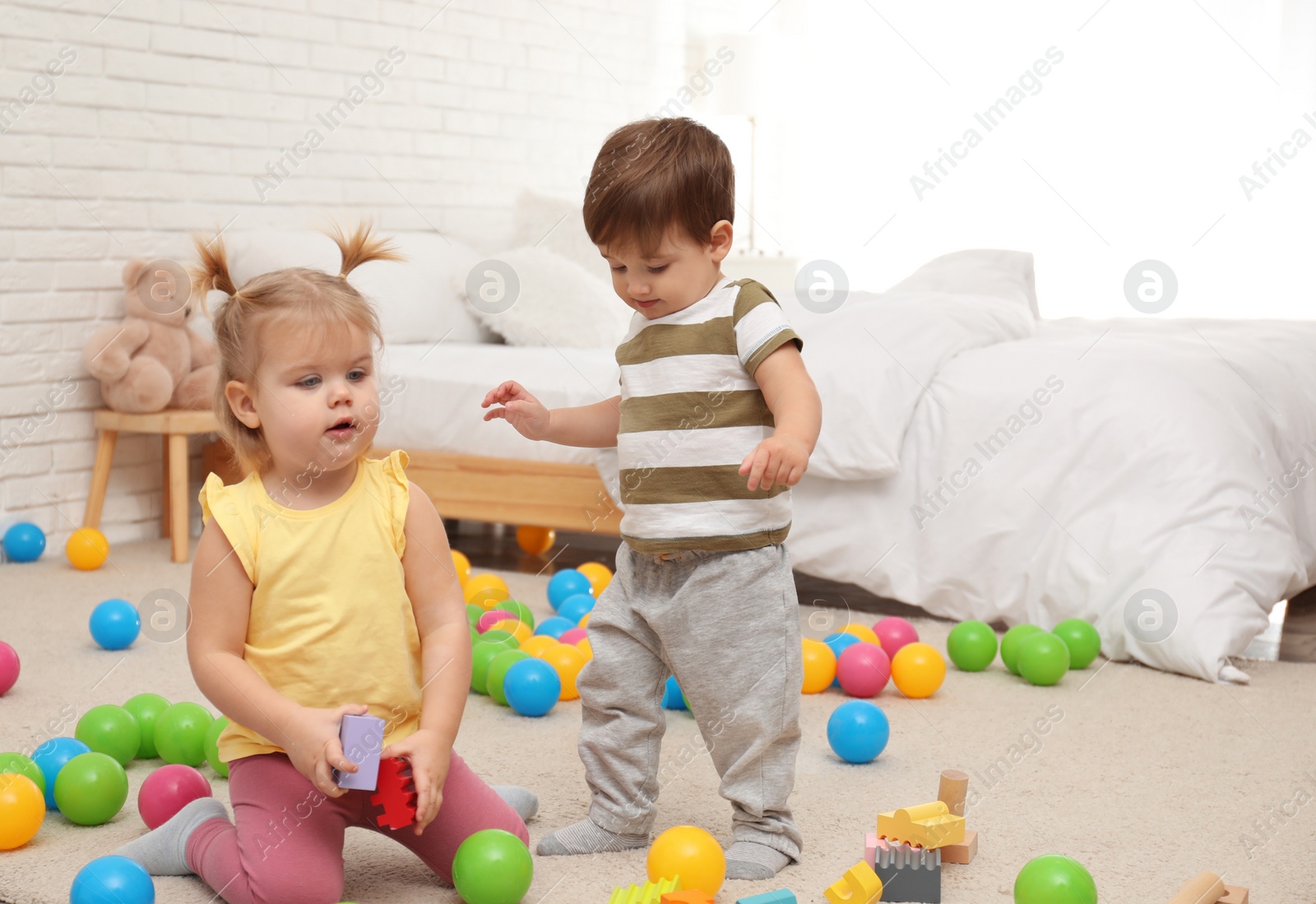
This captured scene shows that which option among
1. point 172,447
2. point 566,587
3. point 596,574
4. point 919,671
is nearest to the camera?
point 919,671

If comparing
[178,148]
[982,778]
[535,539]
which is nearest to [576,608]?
[535,539]

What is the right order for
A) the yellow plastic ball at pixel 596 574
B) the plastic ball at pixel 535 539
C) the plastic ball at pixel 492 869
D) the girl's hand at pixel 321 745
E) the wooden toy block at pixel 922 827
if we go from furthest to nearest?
the plastic ball at pixel 535 539 < the yellow plastic ball at pixel 596 574 < the wooden toy block at pixel 922 827 < the plastic ball at pixel 492 869 < the girl's hand at pixel 321 745

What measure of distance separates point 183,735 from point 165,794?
23 cm

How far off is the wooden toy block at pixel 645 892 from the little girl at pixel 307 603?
0.58ft

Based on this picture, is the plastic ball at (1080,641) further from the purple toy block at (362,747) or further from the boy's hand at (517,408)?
the purple toy block at (362,747)

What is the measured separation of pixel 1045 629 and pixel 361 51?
272cm

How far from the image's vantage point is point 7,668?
2.05 metres

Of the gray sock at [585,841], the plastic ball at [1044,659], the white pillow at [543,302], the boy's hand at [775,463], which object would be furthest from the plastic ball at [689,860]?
the white pillow at [543,302]

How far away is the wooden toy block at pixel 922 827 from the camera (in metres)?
1.38

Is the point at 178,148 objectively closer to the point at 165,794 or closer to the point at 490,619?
the point at 490,619

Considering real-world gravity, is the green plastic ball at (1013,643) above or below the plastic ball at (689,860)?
below

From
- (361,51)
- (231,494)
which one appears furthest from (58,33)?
(231,494)

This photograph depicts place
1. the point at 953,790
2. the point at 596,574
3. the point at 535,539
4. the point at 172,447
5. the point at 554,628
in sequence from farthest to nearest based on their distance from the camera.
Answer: the point at 535,539 → the point at 172,447 → the point at 596,574 → the point at 554,628 → the point at 953,790

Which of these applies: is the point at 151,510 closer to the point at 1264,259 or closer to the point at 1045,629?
the point at 1045,629
